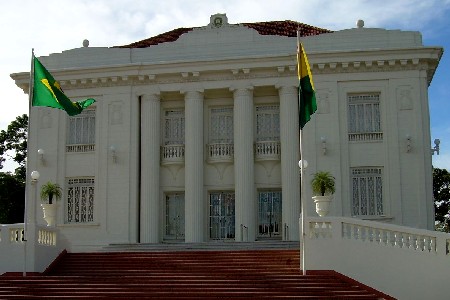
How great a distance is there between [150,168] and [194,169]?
1.72 metres

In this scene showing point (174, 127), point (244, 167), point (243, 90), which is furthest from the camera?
point (174, 127)

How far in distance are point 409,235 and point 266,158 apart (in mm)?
9993

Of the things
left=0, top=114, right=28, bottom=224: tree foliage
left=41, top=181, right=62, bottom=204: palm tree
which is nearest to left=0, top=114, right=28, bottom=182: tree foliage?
left=0, top=114, right=28, bottom=224: tree foliage

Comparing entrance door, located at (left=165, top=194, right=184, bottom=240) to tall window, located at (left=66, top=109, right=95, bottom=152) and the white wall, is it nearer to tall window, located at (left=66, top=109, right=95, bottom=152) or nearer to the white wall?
tall window, located at (left=66, top=109, right=95, bottom=152)

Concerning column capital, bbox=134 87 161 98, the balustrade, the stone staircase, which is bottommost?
the stone staircase

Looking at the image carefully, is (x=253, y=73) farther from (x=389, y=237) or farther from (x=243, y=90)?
(x=389, y=237)

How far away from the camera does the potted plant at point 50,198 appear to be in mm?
23703

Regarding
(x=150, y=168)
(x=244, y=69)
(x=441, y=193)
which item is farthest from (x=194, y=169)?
(x=441, y=193)

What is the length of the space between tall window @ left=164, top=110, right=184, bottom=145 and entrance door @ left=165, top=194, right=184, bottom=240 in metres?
2.14

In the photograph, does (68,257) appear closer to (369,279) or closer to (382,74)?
(369,279)

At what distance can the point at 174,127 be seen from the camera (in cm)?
2703

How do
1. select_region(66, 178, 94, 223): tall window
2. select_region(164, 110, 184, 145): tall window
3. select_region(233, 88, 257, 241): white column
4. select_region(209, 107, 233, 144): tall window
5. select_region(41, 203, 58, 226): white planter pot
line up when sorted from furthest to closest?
select_region(164, 110, 184, 145): tall window, select_region(209, 107, 233, 144): tall window, select_region(66, 178, 94, 223): tall window, select_region(233, 88, 257, 241): white column, select_region(41, 203, 58, 226): white planter pot

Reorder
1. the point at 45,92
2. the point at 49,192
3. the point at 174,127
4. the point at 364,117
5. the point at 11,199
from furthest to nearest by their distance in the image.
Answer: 1. the point at 11,199
2. the point at 174,127
3. the point at 364,117
4. the point at 49,192
5. the point at 45,92

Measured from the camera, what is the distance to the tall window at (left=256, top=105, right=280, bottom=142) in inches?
1035
